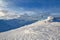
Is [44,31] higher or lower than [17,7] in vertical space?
lower

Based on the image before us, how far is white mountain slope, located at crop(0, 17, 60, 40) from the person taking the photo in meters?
1.24

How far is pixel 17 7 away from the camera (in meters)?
1.54

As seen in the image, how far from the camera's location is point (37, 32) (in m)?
1.30

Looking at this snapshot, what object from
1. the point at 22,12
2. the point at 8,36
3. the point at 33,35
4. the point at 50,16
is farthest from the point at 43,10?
the point at 8,36

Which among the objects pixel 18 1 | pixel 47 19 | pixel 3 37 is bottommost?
pixel 3 37

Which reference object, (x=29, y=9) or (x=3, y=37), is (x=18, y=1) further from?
(x=3, y=37)

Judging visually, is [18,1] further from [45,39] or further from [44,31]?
[45,39]

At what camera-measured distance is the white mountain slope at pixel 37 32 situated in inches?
48.7

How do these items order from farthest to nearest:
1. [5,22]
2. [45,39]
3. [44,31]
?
1. [5,22]
2. [44,31]
3. [45,39]

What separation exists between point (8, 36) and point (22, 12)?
359mm

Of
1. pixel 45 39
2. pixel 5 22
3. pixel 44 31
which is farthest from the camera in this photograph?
pixel 5 22

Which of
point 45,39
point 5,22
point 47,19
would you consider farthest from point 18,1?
point 45,39

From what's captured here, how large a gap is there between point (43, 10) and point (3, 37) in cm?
54

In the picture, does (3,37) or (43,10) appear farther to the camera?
(43,10)
